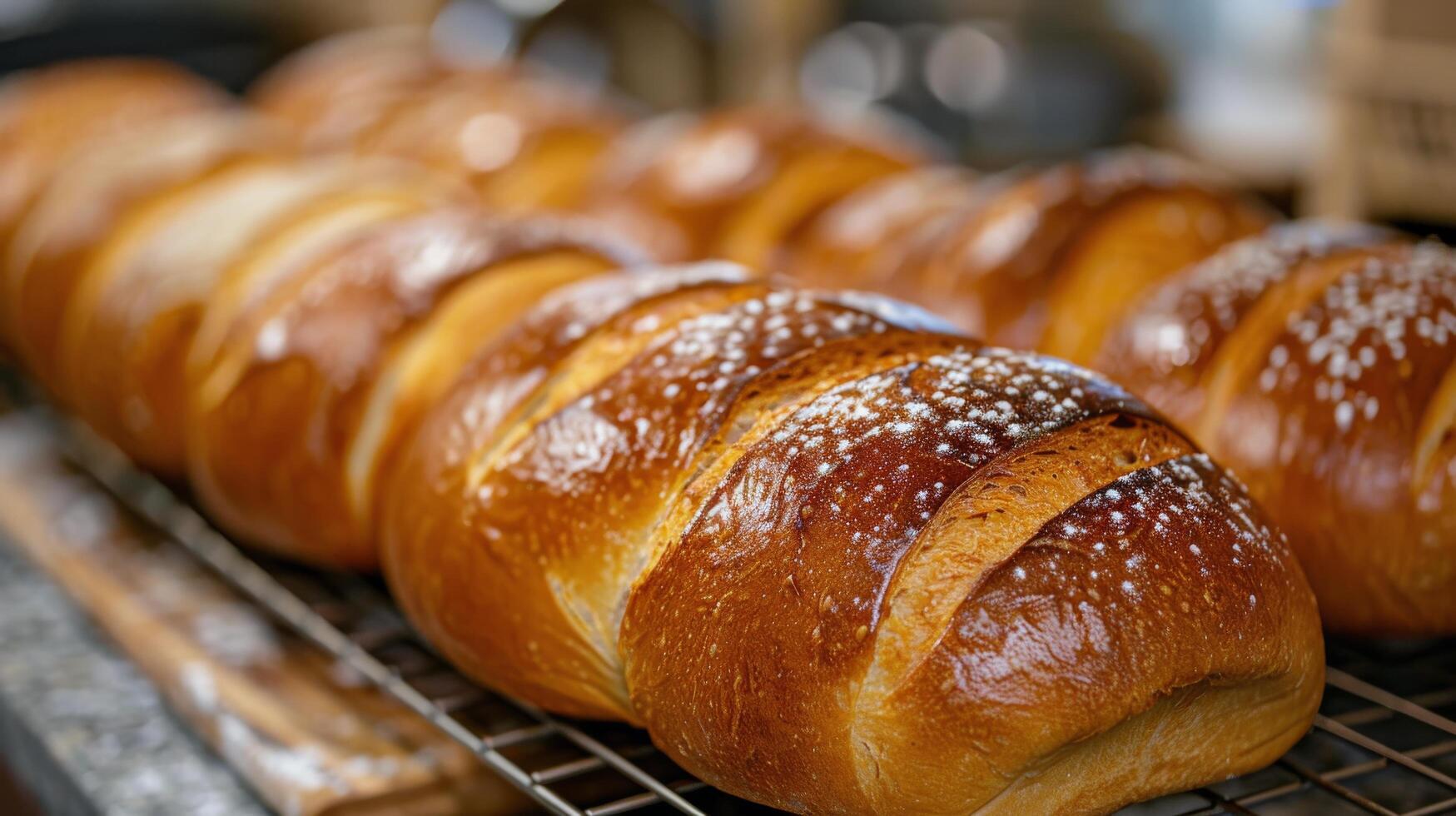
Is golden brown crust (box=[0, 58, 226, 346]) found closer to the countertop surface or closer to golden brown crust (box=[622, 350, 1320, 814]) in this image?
the countertop surface

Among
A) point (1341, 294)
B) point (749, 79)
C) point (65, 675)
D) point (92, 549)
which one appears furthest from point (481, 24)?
point (1341, 294)

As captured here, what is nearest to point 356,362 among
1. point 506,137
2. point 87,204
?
point 87,204

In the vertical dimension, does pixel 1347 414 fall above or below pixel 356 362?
above

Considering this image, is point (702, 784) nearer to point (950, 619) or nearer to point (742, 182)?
point (950, 619)

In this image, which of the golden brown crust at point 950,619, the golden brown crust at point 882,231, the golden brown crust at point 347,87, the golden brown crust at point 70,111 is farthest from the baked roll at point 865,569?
the golden brown crust at point 347,87

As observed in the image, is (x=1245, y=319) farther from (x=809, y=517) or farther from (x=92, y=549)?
(x=92, y=549)
